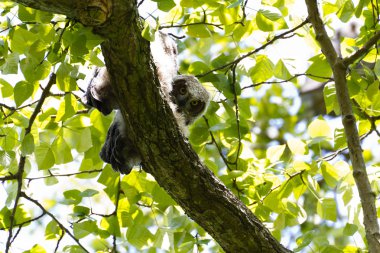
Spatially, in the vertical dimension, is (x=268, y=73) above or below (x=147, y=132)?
above

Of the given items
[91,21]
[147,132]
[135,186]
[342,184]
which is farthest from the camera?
[135,186]

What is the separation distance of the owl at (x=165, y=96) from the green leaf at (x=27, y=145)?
325 mm

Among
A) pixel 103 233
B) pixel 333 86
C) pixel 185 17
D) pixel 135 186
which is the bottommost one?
pixel 103 233

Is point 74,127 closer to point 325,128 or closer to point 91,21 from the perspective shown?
point 91,21

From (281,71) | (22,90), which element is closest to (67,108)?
(22,90)

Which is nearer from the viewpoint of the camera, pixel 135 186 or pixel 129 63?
pixel 129 63

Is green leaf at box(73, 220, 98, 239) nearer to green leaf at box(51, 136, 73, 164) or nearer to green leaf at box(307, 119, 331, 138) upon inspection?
green leaf at box(51, 136, 73, 164)

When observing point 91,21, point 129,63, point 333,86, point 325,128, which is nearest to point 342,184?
point 325,128

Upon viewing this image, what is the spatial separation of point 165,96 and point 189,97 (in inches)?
24.6

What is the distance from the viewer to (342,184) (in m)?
3.05

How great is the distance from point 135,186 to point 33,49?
3.33 feet

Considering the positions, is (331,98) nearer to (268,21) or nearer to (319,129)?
(319,129)

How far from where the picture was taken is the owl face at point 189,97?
312 centimetres

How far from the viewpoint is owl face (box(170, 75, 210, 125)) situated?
10.2ft
